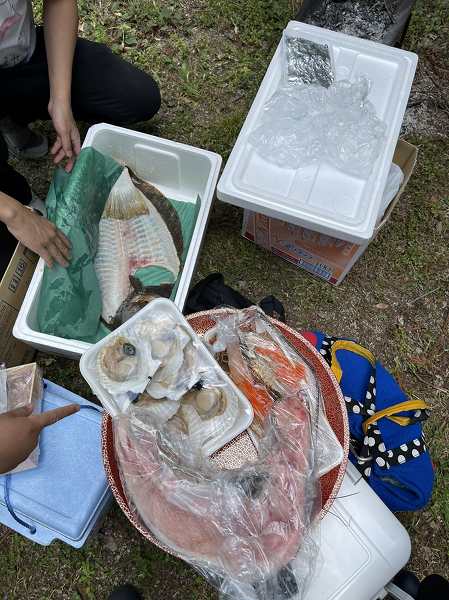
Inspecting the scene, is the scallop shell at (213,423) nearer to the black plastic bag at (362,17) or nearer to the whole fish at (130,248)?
the whole fish at (130,248)

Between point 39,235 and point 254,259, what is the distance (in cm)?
80

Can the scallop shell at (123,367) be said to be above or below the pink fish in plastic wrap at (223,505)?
above

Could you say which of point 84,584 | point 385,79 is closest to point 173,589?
point 84,584

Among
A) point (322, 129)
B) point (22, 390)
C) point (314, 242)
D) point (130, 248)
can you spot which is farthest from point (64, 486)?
point (322, 129)

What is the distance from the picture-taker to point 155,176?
1690 mm

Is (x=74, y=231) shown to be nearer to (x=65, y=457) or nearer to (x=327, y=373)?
(x=65, y=457)

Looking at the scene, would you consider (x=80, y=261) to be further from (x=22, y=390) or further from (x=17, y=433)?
(x=17, y=433)

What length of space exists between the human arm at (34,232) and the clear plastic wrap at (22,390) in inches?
12.5

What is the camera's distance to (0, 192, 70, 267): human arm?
121 cm

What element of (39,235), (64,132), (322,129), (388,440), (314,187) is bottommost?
(388,440)

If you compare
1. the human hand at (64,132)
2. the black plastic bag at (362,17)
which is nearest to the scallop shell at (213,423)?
the human hand at (64,132)

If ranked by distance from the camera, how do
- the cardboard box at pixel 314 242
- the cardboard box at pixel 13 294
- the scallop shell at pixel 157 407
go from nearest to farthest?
the scallop shell at pixel 157 407 → the cardboard box at pixel 13 294 → the cardboard box at pixel 314 242

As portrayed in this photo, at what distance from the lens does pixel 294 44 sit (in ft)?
4.45

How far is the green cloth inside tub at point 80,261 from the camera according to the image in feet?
4.34
